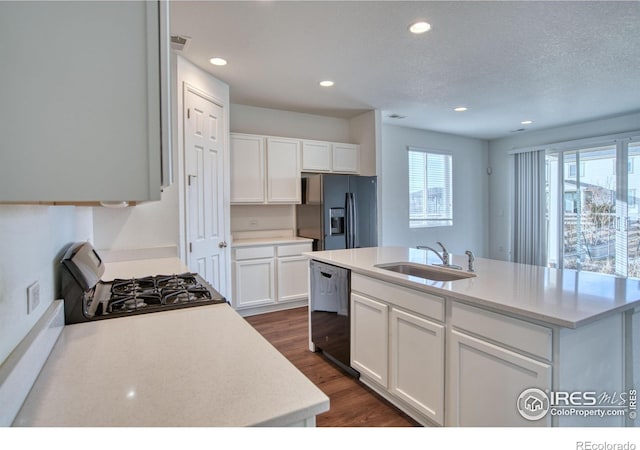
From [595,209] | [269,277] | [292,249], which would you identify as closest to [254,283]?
[269,277]

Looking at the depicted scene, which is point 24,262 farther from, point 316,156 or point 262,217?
point 316,156

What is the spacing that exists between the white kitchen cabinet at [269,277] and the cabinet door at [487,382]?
2355 millimetres

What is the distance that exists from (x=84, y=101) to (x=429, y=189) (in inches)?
236

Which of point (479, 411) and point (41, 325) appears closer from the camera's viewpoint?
point (41, 325)

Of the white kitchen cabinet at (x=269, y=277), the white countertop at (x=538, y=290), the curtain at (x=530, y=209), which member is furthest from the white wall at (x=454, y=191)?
the white countertop at (x=538, y=290)

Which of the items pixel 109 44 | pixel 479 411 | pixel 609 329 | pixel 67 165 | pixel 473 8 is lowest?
pixel 479 411

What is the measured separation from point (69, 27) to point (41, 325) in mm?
830

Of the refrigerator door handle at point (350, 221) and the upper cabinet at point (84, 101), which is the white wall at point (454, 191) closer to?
the refrigerator door handle at point (350, 221)

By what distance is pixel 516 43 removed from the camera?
105 inches

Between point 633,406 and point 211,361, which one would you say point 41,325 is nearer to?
point 211,361

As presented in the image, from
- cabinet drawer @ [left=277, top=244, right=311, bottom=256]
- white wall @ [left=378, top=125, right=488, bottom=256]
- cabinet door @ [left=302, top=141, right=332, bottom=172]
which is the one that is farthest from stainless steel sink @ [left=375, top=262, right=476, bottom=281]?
white wall @ [left=378, top=125, right=488, bottom=256]

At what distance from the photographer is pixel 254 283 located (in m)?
3.87

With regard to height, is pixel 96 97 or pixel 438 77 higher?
pixel 438 77

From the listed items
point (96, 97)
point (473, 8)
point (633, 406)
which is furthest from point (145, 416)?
point (473, 8)
